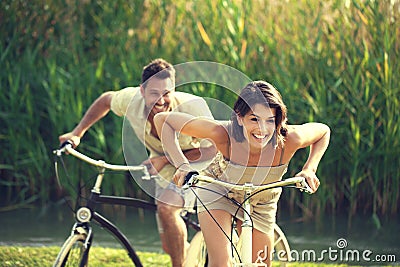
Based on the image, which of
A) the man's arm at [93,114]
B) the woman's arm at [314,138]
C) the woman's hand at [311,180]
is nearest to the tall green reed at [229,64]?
the man's arm at [93,114]

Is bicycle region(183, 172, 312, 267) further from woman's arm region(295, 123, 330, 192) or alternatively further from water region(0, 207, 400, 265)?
water region(0, 207, 400, 265)

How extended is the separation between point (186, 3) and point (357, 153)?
2641 mm

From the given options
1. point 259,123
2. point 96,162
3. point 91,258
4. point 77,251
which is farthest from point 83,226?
point 91,258

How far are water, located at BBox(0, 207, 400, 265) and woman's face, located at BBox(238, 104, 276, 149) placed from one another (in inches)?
126

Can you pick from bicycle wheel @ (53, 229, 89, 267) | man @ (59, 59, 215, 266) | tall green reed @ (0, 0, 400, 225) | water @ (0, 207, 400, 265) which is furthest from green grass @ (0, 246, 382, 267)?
bicycle wheel @ (53, 229, 89, 267)

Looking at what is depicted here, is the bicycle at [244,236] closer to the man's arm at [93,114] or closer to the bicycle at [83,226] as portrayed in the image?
the bicycle at [83,226]

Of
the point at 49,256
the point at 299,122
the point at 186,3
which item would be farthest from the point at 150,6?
the point at 49,256

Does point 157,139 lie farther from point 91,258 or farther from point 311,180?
point 91,258

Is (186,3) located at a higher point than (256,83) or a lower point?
higher

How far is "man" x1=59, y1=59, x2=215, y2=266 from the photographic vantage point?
4832mm

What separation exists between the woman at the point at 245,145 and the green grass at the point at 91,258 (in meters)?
2.33

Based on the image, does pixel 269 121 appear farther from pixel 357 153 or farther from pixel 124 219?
pixel 124 219

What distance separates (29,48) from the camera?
9180 millimetres

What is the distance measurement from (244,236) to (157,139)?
1448 millimetres
